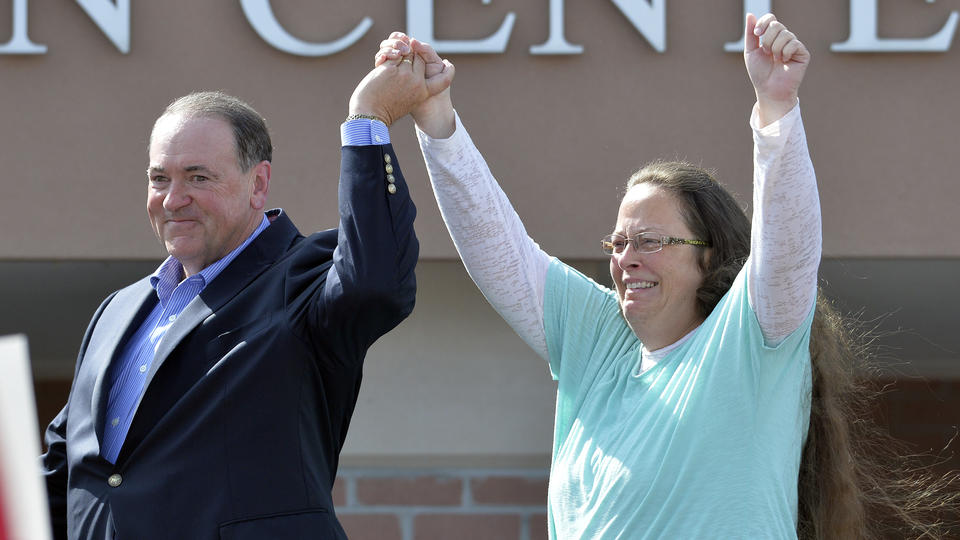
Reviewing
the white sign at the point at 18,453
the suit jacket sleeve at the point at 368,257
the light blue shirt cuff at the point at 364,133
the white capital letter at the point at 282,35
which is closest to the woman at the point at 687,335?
the light blue shirt cuff at the point at 364,133

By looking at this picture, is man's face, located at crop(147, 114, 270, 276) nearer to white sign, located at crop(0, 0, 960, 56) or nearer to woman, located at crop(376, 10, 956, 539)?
woman, located at crop(376, 10, 956, 539)

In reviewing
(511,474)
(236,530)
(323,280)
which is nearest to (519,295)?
(323,280)

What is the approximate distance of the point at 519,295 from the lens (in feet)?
7.92

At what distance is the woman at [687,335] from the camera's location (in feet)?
6.82

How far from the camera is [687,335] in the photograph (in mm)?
2293

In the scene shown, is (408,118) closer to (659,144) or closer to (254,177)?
(659,144)

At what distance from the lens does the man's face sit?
7.34 ft

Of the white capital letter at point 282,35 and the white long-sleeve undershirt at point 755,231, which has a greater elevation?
the white capital letter at point 282,35

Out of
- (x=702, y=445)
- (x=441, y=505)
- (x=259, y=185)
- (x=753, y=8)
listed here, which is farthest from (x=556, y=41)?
(x=702, y=445)

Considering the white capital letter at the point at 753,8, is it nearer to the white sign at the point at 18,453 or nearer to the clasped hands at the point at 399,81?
the clasped hands at the point at 399,81

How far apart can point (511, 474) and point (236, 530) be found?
2472 mm

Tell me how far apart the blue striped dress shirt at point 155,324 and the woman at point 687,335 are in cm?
19

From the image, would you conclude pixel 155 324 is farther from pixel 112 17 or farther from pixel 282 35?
pixel 112 17

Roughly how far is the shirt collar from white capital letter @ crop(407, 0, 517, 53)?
1.78 metres
